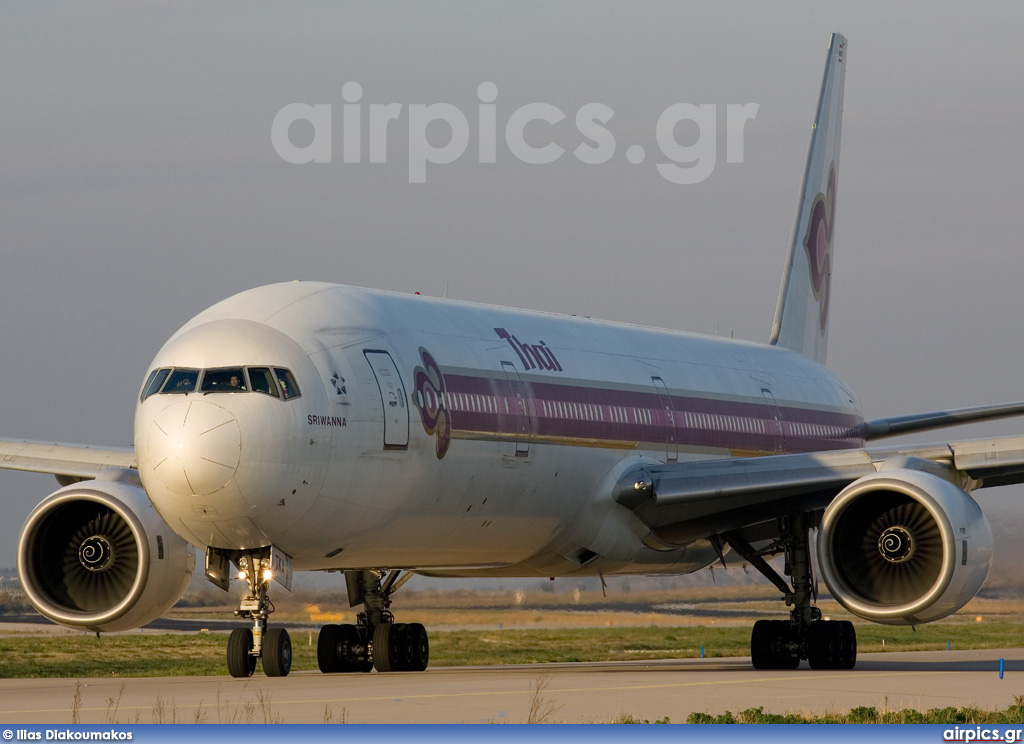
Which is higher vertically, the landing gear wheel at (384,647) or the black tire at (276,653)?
the black tire at (276,653)

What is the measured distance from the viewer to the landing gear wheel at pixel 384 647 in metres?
23.1

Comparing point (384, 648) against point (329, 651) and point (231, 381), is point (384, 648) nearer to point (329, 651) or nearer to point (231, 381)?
point (329, 651)

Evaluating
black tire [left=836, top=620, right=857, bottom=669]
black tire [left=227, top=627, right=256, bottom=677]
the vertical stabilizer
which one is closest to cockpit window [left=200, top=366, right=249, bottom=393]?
black tire [left=227, top=627, right=256, bottom=677]

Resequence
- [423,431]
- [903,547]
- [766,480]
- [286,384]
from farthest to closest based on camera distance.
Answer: [766,480], [903,547], [423,431], [286,384]

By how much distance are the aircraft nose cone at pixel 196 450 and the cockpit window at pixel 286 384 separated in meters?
0.68

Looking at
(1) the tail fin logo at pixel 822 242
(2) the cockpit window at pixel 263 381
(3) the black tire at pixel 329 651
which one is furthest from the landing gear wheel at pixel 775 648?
→ (1) the tail fin logo at pixel 822 242

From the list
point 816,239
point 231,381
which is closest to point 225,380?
point 231,381

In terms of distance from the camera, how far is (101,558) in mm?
19391

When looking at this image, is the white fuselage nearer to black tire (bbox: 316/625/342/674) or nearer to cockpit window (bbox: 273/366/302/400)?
cockpit window (bbox: 273/366/302/400)

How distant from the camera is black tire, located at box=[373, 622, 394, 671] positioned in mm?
23062

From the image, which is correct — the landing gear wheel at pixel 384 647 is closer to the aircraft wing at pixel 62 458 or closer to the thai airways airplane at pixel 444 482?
the thai airways airplane at pixel 444 482

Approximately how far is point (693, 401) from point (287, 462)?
9884 mm

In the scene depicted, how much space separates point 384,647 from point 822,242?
1557 centimetres

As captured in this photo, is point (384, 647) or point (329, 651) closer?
point (329, 651)
